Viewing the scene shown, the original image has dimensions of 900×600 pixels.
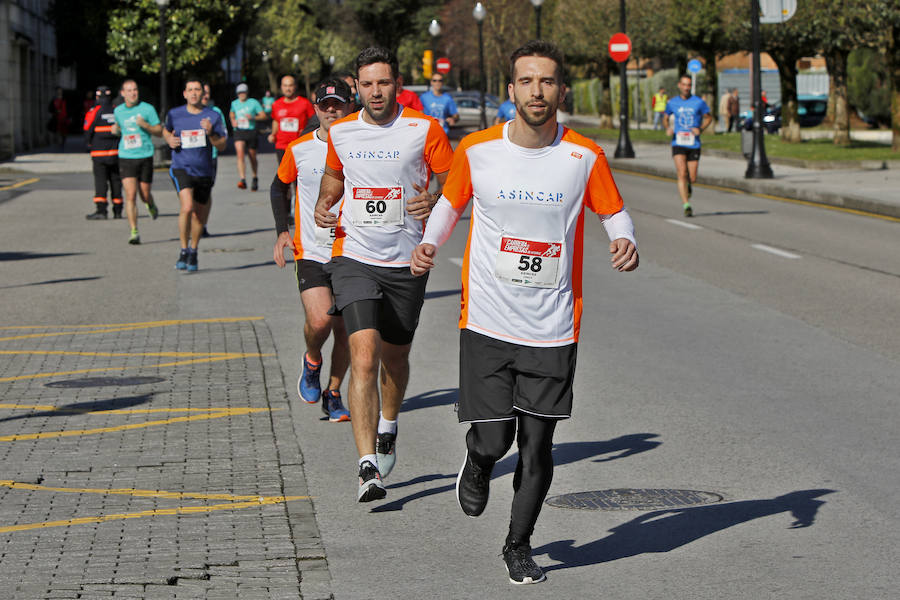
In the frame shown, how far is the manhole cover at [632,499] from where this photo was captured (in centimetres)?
631

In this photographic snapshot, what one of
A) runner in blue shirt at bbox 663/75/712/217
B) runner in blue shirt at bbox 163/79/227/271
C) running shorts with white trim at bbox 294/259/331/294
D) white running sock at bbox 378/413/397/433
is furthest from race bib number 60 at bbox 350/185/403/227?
runner in blue shirt at bbox 663/75/712/217

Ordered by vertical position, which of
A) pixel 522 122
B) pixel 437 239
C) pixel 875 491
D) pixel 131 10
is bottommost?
pixel 875 491

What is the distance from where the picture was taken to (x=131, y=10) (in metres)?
46.9

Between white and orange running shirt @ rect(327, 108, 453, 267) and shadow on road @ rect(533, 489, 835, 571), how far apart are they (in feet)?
5.53

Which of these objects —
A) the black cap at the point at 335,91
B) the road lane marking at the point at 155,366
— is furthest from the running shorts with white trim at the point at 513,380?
the road lane marking at the point at 155,366

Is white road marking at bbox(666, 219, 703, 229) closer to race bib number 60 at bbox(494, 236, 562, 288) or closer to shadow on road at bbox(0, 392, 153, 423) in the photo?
shadow on road at bbox(0, 392, 153, 423)

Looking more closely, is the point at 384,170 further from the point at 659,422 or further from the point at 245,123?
the point at 245,123

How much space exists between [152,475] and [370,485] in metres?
1.16

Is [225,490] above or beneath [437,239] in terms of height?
beneath

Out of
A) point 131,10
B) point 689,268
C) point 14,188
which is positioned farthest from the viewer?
point 131,10

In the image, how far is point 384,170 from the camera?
6770 millimetres

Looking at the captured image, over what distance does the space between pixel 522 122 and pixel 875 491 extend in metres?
2.46

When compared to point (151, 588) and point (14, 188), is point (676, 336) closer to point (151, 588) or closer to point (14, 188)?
point (151, 588)

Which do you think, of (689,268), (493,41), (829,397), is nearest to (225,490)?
(829,397)
